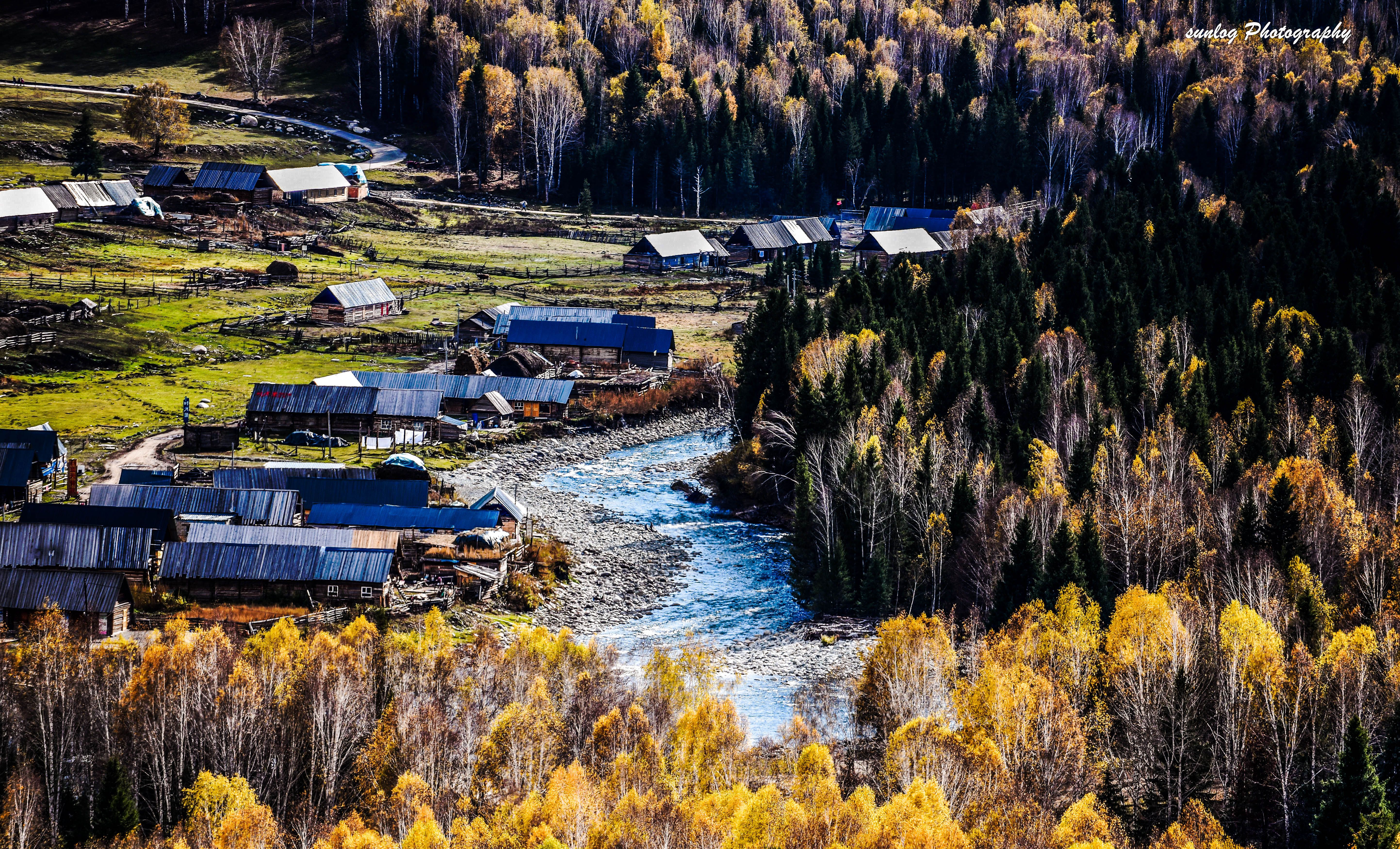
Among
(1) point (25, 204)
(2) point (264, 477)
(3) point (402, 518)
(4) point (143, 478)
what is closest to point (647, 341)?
(2) point (264, 477)

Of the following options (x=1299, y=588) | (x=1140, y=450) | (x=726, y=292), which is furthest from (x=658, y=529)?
(x=726, y=292)

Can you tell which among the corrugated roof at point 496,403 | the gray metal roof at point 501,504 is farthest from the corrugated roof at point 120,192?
the gray metal roof at point 501,504

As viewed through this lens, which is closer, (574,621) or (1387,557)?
(1387,557)

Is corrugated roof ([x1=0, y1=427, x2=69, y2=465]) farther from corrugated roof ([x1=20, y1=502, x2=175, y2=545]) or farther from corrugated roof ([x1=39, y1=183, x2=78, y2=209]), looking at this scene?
corrugated roof ([x1=39, y1=183, x2=78, y2=209])

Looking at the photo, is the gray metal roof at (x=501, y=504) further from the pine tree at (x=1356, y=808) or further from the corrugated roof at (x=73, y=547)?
the pine tree at (x=1356, y=808)

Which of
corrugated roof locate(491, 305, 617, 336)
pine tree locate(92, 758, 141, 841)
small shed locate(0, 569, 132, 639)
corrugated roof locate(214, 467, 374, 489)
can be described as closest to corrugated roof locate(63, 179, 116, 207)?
corrugated roof locate(491, 305, 617, 336)

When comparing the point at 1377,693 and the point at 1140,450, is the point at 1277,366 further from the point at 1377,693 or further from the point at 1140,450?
the point at 1377,693
